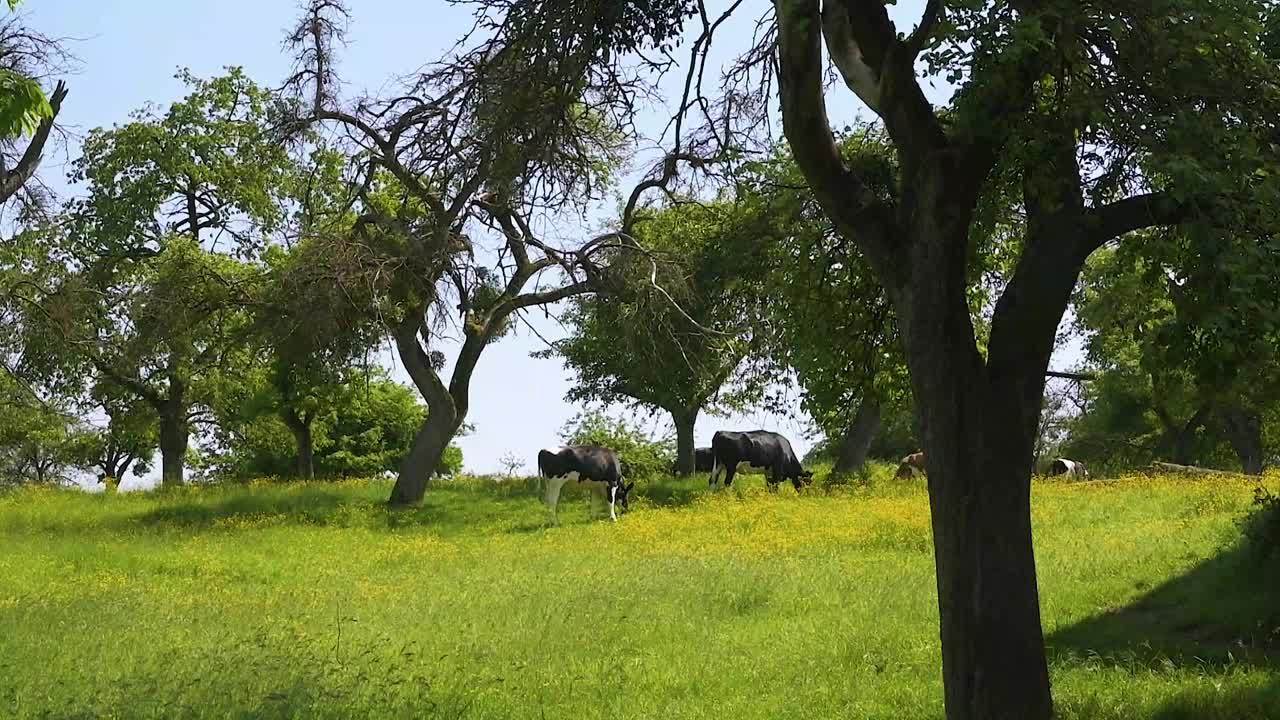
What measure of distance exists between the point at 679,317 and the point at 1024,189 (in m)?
21.2

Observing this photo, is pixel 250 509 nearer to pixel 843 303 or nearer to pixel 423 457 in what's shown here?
pixel 423 457

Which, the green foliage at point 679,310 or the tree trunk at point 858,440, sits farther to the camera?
the tree trunk at point 858,440

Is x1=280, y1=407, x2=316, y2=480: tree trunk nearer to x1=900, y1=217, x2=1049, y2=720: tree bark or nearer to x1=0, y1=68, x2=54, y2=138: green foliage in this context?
x1=0, y1=68, x2=54, y2=138: green foliage

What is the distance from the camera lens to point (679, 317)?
29.4 meters

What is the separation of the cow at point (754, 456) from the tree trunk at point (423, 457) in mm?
7885

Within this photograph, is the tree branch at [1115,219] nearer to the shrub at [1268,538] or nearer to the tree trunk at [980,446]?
the tree trunk at [980,446]

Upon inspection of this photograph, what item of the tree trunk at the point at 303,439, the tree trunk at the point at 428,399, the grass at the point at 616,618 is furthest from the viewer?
the tree trunk at the point at 303,439

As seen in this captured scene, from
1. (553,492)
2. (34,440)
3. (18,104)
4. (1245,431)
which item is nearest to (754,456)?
(553,492)

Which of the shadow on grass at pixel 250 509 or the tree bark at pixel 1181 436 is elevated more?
the tree bark at pixel 1181 436

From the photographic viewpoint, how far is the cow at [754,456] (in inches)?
1384

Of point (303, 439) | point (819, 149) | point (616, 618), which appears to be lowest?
point (616, 618)

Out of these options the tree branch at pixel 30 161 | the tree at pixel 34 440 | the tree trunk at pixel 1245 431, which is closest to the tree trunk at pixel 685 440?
the tree trunk at pixel 1245 431

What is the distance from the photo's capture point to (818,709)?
942 centimetres

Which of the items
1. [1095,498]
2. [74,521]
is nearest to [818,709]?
[1095,498]
